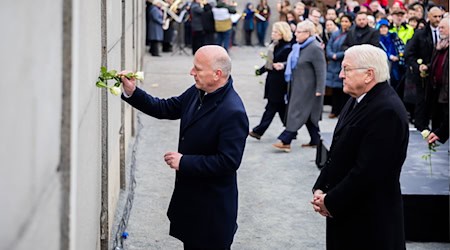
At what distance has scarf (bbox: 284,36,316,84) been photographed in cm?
1278

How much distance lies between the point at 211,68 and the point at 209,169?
0.61 meters

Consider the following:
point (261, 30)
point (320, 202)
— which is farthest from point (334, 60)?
point (261, 30)

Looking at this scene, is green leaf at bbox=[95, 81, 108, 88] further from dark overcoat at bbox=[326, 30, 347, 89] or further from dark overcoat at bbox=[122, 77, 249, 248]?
dark overcoat at bbox=[326, 30, 347, 89]

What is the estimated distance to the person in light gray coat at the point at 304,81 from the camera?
41.9ft

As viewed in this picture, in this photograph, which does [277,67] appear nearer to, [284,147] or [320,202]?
[284,147]

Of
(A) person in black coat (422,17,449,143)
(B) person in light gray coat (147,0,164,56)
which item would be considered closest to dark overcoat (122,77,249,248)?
(A) person in black coat (422,17,449,143)

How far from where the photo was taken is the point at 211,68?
5848 mm

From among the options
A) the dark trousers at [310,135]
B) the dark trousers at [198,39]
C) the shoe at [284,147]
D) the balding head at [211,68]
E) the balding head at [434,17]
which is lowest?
the shoe at [284,147]

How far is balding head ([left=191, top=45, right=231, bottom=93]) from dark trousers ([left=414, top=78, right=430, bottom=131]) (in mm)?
8710

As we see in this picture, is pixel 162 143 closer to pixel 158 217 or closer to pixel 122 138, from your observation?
pixel 122 138

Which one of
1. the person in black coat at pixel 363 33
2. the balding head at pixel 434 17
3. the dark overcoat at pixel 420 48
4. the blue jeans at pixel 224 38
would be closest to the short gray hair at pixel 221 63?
the dark overcoat at pixel 420 48

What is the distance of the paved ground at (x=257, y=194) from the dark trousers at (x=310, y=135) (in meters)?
0.18

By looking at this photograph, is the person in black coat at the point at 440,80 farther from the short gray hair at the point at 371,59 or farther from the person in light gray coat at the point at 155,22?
the person in light gray coat at the point at 155,22

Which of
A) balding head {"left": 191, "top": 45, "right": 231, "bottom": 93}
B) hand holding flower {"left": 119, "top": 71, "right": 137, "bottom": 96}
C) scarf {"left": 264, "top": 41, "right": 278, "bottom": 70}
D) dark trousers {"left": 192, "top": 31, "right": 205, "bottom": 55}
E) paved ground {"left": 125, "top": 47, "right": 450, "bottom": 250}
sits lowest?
paved ground {"left": 125, "top": 47, "right": 450, "bottom": 250}
